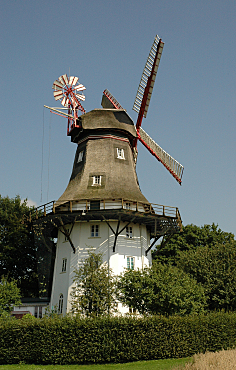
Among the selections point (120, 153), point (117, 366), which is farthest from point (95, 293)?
point (120, 153)

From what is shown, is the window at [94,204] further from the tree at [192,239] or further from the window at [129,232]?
the tree at [192,239]

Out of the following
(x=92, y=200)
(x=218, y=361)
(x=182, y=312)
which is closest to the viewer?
(x=218, y=361)

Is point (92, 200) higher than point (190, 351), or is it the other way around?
point (92, 200)

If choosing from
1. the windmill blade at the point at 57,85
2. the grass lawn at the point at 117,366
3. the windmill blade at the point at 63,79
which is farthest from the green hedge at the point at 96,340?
the windmill blade at the point at 63,79

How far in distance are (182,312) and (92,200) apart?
9932mm

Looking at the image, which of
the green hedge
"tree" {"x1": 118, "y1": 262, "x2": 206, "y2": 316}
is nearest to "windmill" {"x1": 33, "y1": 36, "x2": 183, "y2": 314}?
"tree" {"x1": 118, "y1": 262, "x2": 206, "y2": 316}

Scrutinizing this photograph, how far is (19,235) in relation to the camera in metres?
34.7

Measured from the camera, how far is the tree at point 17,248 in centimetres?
3456

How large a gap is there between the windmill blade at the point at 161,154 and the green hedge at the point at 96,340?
17684 millimetres

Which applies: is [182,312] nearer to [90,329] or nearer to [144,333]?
[144,333]

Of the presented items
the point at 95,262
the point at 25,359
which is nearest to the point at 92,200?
the point at 95,262

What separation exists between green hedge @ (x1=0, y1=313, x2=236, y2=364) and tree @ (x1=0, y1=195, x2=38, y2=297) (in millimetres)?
16208

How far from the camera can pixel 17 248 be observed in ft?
114

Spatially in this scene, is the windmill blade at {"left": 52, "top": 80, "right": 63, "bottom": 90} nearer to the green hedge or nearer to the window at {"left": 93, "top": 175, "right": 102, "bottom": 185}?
the window at {"left": 93, "top": 175, "right": 102, "bottom": 185}
